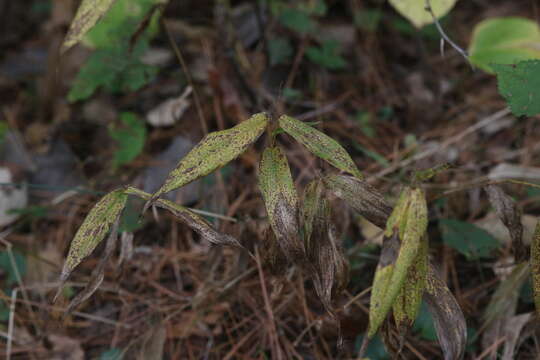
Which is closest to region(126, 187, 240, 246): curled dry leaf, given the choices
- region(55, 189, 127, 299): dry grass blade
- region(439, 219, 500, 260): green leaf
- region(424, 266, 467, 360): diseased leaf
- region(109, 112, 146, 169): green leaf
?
region(55, 189, 127, 299): dry grass blade

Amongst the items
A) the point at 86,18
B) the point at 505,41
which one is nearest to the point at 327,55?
the point at 505,41

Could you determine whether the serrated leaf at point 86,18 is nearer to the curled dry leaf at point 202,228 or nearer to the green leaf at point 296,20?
the curled dry leaf at point 202,228

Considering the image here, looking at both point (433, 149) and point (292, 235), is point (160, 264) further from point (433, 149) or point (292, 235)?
point (433, 149)

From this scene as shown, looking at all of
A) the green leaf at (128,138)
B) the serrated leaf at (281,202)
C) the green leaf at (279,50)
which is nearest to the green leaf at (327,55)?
the green leaf at (279,50)

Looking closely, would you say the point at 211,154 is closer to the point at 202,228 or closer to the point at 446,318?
the point at 202,228

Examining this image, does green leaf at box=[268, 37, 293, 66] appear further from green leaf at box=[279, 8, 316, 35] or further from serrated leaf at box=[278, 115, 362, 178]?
serrated leaf at box=[278, 115, 362, 178]
